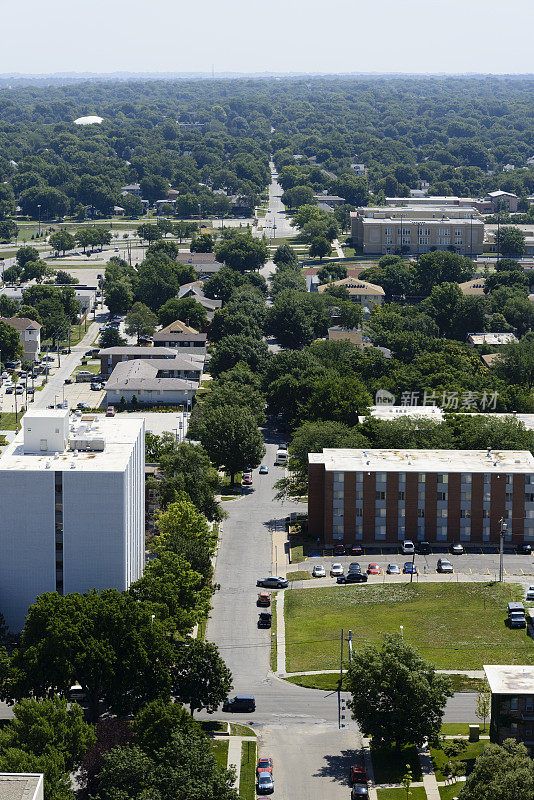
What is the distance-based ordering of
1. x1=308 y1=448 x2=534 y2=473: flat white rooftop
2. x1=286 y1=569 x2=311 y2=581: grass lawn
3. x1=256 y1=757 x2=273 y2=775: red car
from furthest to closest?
x1=308 y1=448 x2=534 y2=473: flat white rooftop < x1=286 y1=569 x2=311 y2=581: grass lawn < x1=256 y1=757 x2=273 y2=775: red car

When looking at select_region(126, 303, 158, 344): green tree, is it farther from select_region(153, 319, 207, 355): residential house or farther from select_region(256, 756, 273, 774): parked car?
select_region(256, 756, 273, 774): parked car

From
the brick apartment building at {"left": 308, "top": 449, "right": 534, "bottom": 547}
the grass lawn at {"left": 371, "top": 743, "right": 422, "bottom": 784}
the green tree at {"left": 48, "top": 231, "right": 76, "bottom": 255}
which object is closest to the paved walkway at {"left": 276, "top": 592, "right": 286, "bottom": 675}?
the grass lawn at {"left": 371, "top": 743, "right": 422, "bottom": 784}

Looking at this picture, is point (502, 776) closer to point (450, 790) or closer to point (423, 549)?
point (450, 790)

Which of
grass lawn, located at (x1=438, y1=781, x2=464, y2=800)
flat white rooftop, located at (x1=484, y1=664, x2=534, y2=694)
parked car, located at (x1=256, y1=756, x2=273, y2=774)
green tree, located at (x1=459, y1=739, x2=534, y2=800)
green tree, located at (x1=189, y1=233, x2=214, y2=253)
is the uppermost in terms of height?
green tree, located at (x1=189, y1=233, x2=214, y2=253)

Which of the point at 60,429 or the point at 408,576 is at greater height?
the point at 60,429

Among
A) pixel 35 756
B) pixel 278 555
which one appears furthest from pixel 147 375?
pixel 35 756

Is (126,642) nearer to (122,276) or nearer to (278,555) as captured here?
(278,555)

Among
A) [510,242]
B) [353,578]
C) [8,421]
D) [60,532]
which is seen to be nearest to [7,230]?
[510,242]
